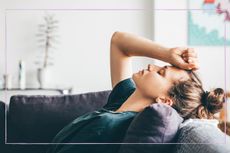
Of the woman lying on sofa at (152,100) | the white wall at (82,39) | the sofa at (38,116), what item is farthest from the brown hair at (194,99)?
the sofa at (38,116)

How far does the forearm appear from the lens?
30.8 inches

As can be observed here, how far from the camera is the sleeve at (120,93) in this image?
33.8 inches

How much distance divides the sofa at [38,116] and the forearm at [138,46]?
4.7 inches

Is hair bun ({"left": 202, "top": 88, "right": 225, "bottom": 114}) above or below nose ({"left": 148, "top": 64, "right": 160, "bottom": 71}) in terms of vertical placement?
below

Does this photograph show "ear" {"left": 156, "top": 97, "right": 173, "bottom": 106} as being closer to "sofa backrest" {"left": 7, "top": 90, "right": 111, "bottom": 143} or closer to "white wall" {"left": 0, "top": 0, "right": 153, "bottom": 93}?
"white wall" {"left": 0, "top": 0, "right": 153, "bottom": 93}

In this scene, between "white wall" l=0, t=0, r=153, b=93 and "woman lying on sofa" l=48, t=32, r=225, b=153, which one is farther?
"white wall" l=0, t=0, r=153, b=93

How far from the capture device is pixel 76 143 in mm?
765

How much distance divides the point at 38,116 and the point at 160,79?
15.9 inches

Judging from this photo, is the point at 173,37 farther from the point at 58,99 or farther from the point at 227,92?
the point at 58,99

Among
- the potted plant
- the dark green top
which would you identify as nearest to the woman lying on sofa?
the dark green top

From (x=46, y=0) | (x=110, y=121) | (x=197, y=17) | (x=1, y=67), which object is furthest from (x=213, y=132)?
(x=46, y=0)

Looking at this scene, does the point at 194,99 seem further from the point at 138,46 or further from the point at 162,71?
the point at 138,46

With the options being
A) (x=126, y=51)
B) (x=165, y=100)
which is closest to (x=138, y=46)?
(x=126, y=51)

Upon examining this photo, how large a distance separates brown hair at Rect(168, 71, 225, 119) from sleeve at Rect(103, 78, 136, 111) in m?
0.14
